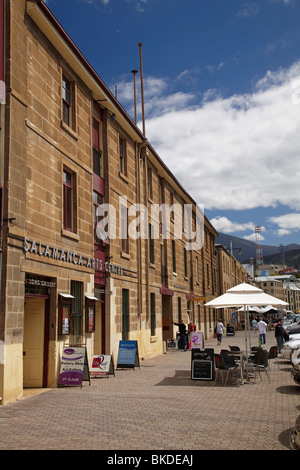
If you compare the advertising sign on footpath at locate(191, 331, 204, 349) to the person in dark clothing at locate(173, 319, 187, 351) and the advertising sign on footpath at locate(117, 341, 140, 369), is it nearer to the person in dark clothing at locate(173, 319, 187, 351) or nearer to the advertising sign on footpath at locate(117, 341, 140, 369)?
the person in dark clothing at locate(173, 319, 187, 351)

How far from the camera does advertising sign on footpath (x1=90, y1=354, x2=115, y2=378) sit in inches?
584

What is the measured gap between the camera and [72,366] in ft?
43.0

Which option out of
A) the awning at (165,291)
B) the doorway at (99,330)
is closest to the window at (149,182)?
the awning at (165,291)

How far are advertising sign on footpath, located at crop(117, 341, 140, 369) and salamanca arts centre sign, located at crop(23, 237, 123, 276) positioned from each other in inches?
107

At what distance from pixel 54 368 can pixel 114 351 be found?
199 inches

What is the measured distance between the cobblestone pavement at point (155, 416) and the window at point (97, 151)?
7.70 m

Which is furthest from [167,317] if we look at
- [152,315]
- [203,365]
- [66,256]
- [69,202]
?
[66,256]

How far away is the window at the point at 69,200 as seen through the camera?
1488 cm

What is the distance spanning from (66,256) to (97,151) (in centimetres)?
541

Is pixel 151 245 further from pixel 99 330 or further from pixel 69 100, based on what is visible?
pixel 69 100

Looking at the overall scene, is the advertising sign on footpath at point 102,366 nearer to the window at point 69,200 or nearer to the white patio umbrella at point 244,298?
the white patio umbrella at point 244,298

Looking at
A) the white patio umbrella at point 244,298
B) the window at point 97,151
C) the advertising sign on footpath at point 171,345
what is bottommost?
the advertising sign on footpath at point 171,345

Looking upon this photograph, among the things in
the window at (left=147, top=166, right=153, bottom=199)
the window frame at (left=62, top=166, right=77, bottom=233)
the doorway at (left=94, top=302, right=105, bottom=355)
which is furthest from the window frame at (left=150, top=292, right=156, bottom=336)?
the window frame at (left=62, top=166, right=77, bottom=233)

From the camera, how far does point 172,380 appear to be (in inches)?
563
